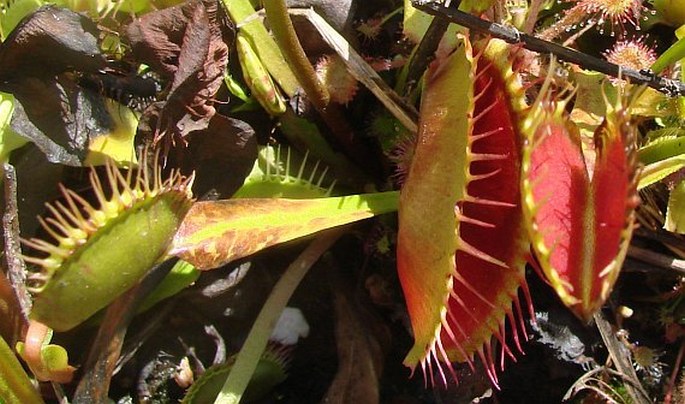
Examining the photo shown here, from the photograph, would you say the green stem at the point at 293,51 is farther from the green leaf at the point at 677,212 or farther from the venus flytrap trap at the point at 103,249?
the green leaf at the point at 677,212

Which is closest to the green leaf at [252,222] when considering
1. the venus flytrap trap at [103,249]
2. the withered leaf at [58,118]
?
the venus flytrap trap at [103,249]

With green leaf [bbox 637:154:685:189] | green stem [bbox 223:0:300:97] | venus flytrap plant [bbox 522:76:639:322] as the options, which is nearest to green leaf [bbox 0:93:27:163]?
green stem [bbox 223:0:300:97]

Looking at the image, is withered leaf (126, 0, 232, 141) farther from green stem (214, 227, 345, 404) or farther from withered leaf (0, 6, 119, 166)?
green stem (214, 227, 345, 404)

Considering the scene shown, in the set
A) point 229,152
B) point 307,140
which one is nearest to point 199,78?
point 229,152

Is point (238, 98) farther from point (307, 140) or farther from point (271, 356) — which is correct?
point (271, 356)

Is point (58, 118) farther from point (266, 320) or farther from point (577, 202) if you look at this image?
point (577, 202)

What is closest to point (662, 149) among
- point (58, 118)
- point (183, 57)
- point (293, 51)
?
point (293, 51)
